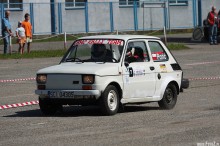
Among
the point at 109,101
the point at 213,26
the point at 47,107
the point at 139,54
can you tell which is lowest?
the point at 47,107

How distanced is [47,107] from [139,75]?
6.06 ft

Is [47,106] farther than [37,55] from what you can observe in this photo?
No

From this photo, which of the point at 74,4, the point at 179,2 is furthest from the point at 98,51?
the point at 179,2

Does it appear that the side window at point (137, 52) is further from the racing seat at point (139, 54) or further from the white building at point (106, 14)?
the white building at point (106, 14)

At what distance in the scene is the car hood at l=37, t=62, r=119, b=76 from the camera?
1441 cm

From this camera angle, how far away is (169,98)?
16.0 m

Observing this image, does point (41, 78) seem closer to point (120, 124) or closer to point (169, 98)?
point (120, 124)

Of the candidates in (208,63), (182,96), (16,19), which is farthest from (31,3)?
(182,96)

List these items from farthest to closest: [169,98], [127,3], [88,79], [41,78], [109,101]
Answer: [127,3]
[169,98]
[41,78]
[109,101]
[88,79]

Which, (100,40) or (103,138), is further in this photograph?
(100,40)

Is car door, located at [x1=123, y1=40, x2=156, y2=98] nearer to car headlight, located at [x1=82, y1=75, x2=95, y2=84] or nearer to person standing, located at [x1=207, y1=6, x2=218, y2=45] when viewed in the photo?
car headlight, located at [x1=82, y1=75, x2=95, y2=84]

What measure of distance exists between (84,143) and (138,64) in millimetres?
4447

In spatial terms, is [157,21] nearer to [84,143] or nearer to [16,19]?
[16,19]

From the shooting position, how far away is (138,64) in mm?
15398
